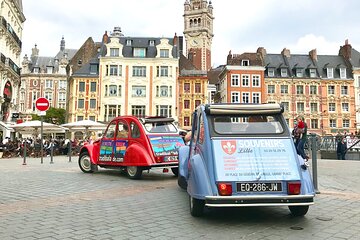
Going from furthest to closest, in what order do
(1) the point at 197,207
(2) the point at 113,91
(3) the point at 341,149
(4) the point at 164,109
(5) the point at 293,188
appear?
(4) the point at 164,109
(2) the point at 113,91
(3) the point at 341,149
(1) the point at 197,207
(5) the point at 293,188

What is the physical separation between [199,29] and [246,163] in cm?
11199

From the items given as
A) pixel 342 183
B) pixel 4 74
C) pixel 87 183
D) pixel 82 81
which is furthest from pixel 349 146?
pixel 82 81

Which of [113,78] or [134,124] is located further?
[113,78]

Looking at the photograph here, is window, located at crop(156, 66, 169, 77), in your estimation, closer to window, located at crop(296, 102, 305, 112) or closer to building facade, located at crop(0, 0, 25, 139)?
building facade, located at crop(0, 0, 25, 139)

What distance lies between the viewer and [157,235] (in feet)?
15.4

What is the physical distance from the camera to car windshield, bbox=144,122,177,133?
34.5 ft

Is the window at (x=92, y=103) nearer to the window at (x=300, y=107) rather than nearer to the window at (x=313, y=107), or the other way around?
the window at (x=300, y=107)

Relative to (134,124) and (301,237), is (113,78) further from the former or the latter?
(301,237)

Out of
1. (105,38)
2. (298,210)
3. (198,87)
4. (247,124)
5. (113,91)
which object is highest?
(105,38)

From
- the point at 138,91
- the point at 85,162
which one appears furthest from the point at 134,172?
the point at 138,91

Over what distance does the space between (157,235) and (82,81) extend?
159 ft

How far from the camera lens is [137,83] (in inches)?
1976

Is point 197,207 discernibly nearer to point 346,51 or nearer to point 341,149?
point 341,149

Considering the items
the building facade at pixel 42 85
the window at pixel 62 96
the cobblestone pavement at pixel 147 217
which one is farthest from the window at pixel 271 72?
the window at pixel 62 96
